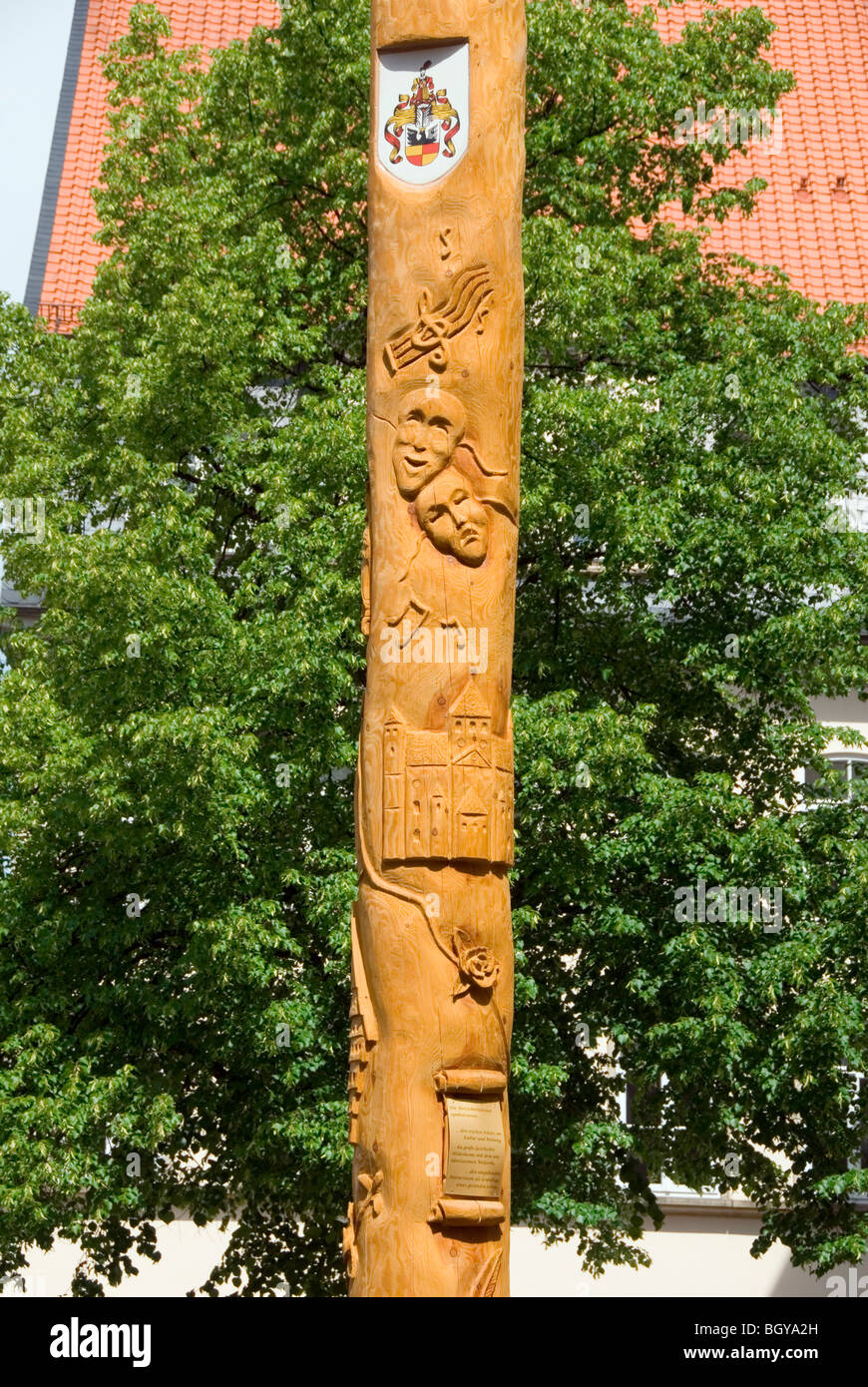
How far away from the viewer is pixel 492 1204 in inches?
329

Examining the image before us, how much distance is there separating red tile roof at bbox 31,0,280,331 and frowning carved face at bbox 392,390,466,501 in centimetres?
1457

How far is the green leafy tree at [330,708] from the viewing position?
1488 centimetres

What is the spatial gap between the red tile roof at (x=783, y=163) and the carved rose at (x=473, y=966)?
1693 cm

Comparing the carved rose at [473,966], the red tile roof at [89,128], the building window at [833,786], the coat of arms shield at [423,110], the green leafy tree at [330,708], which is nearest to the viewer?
the carved rose at [473,966]

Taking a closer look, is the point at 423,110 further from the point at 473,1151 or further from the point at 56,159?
the point at 56,159

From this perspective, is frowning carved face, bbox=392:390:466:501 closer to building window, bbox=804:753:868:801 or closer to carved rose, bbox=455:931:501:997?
carved rose, bbox=455:931:501:997

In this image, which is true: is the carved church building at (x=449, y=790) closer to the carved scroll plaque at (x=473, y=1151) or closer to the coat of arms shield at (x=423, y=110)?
the carved scroll plaque at (x=473, y=1151)

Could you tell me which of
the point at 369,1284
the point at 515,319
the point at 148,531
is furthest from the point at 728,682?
the point at 369,1284

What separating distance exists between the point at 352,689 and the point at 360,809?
6.40 metres

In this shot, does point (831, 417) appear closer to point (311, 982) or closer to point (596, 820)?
point (596, 820)

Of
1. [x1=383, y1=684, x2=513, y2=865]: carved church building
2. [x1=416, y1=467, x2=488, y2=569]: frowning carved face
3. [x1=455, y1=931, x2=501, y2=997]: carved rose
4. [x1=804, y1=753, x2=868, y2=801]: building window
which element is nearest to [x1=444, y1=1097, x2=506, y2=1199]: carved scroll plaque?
[x1=455, y1=931, x2=501, y2=997]: carved rose

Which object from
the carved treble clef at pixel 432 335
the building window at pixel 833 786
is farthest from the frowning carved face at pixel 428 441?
the building window at pixel 833 786

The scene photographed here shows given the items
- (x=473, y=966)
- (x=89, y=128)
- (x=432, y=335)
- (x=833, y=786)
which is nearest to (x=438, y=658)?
(x=473, y=966)

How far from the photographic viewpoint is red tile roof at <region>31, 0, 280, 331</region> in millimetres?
24250
